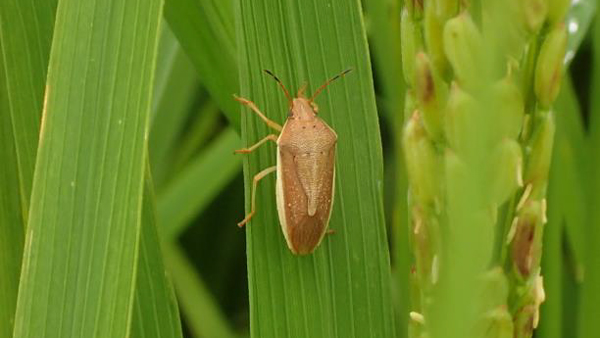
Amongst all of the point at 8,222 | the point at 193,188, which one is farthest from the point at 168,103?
the point at 8,222

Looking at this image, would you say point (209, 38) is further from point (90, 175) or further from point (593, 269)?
point (593, 269)

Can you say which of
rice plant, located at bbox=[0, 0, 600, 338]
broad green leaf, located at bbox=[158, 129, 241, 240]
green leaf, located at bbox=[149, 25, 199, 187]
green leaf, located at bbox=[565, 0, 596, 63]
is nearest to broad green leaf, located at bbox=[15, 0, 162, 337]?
rice plant, located at bbox=[0, 0, 600, 338]

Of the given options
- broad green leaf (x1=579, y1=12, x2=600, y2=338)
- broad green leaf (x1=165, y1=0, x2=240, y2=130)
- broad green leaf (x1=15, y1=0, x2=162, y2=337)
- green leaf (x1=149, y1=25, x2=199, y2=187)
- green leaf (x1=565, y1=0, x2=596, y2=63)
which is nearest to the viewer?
broad green leaf (x1=15, y1=0, x2=162, y2=337)

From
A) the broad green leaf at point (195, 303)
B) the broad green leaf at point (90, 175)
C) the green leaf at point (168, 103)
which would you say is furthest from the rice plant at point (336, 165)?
the broad green leaf at point (195, 303)

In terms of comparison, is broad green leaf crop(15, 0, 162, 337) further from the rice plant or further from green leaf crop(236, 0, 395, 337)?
green leaf crop(236, 0, 395, 337)

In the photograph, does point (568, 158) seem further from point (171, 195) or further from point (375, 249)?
point (171, 195)

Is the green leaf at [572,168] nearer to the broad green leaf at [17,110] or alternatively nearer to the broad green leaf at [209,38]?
the broad green leaf at [209,38]

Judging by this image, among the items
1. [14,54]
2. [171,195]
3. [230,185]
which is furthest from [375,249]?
[230,185]
